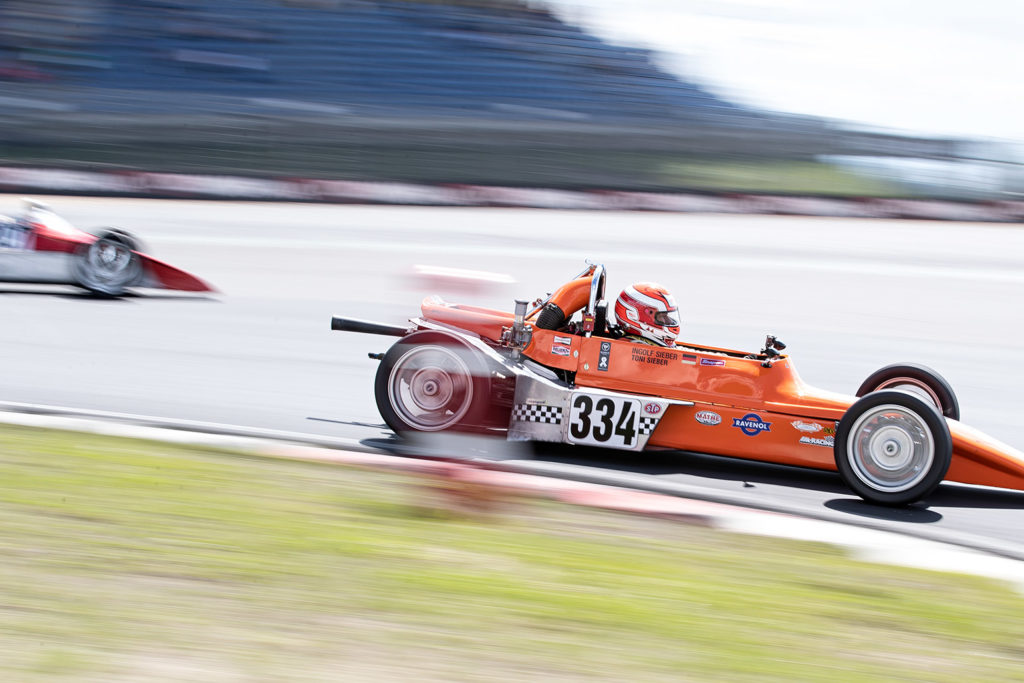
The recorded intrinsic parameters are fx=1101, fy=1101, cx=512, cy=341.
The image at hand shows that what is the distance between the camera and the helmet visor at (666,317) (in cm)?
706

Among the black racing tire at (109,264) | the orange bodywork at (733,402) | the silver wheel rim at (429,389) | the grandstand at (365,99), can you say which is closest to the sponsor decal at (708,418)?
the orange bodywork at (733,402)

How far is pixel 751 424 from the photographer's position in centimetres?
672

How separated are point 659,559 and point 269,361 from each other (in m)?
5.37

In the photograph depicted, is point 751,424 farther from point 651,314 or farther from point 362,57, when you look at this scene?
point 362,57

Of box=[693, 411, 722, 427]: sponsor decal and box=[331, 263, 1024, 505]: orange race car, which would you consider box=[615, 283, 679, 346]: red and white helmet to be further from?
box=[693, 411, 722, 427]: sponsor decal

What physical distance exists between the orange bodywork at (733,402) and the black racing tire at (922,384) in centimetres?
43

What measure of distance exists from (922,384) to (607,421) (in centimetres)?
215

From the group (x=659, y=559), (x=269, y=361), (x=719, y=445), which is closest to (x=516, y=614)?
(x=659, y=559)

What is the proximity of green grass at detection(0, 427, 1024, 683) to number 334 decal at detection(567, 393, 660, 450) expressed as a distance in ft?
4.14

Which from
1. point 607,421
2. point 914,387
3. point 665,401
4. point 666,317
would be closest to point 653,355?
point 666,317

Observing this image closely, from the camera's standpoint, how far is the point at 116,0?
29.2 metres

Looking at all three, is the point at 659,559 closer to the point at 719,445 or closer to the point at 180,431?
the point at 719,445

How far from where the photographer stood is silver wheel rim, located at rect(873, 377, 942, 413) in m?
7.21

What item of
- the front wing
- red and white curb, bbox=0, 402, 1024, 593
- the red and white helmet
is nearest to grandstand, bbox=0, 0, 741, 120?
the red and white helmet
